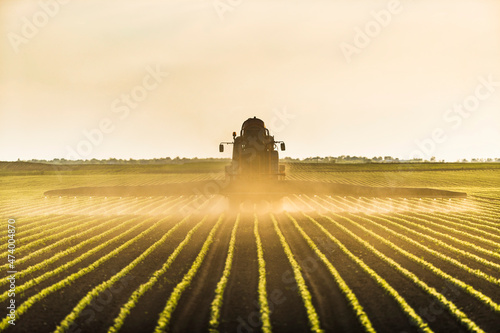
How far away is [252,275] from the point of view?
377 inches

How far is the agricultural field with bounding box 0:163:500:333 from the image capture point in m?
6.95

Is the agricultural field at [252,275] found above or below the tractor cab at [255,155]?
below

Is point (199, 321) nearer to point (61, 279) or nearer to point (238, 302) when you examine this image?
point (238, 302)

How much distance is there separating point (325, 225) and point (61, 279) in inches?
434

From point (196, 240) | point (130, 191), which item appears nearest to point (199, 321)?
point (196, 240)

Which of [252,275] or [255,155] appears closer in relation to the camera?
[252,275]

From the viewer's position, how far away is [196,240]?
45.1 feet

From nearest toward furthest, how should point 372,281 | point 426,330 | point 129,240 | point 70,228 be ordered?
point 426,330, point 372,281, point 129,240, point 70,228

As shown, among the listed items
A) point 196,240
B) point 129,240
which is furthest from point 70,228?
point 196,240

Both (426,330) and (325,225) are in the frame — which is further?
(325,225)

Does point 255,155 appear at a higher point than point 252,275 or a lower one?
higher

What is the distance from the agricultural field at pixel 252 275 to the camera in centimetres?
695

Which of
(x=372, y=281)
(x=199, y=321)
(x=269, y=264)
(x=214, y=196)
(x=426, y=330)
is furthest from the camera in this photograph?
(x=214, y=196)

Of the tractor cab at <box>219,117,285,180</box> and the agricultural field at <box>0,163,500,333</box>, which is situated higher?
the tractor cab at <box>219,117,285,180</box>
